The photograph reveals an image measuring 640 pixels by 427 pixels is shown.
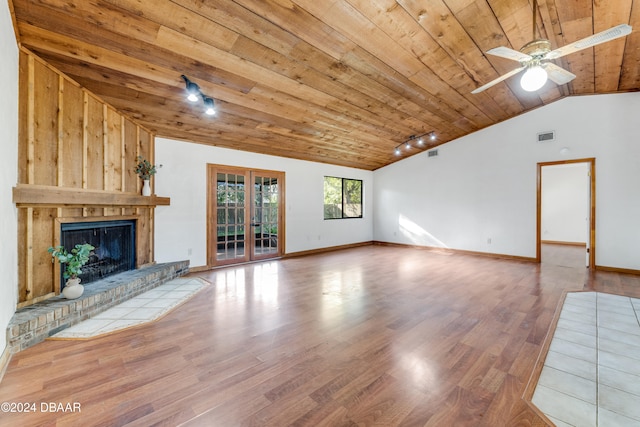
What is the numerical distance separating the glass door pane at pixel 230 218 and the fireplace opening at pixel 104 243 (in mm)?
1542

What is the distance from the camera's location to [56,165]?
2.95m

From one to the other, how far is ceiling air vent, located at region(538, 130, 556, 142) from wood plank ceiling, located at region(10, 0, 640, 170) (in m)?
0.88

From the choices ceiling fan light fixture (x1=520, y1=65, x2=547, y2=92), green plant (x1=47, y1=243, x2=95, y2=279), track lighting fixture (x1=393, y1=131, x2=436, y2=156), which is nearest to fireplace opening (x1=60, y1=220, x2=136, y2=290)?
green plant (x1=47, y1=243, x2=95, y2=279)

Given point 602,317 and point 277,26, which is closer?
point 277,26

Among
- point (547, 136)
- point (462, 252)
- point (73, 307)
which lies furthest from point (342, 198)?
point (73, 307)

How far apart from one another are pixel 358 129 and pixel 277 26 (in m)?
3.12

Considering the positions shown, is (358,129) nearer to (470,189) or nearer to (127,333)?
(470,189)

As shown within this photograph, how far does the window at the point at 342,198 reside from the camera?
7687mm

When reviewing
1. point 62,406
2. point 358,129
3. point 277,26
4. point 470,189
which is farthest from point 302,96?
point 470,189

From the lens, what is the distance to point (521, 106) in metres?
5.65

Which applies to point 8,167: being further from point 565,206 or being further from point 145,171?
point 565,206

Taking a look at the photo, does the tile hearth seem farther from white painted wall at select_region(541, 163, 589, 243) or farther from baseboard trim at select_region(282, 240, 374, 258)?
white painted wall at select_region(541, 163, 589, 243)

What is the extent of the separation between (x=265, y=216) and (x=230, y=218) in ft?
2.80

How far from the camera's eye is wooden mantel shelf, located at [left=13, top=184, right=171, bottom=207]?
250cm
